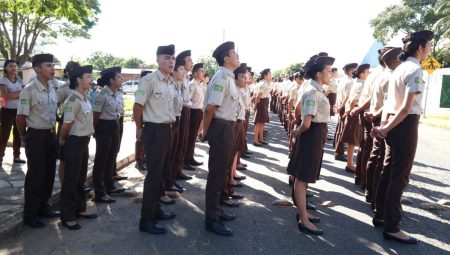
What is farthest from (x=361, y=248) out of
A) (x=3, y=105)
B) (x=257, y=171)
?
(x=3, y=105)

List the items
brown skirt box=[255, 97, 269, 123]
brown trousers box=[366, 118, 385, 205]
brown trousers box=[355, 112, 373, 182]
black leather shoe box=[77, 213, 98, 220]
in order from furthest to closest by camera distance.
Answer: brown skirt box=[255, 97, 269, 123], brown trousers box=[355, 112, 373, 182], brown trousers box=[366, 118, 385, 205], black leather shoe box=[77, 213, 98, 220]

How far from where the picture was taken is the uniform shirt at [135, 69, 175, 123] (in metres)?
4.04

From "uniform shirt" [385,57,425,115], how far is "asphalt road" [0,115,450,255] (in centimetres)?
145

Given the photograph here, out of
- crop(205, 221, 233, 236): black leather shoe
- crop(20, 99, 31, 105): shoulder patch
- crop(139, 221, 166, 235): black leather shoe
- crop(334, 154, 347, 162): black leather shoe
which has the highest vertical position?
crop(20, 99, 31, 105): shoulder patch

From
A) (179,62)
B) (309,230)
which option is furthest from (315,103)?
(179,62)

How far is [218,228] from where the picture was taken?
4.01 meters

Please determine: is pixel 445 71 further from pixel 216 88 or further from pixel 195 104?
pixel 216 88

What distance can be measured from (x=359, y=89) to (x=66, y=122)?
494cm

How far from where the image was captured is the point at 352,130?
698 cm

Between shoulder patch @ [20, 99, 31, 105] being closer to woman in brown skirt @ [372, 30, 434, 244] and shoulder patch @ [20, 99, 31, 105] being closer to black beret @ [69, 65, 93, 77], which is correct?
black beret @ [69, 65, 93, 77]

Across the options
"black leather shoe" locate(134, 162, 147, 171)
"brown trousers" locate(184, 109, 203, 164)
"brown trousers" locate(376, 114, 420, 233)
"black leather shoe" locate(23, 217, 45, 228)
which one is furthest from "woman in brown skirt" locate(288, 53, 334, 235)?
"black leather shoe" locate(134, 162, 147, 171)

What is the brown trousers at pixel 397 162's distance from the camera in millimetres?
3787

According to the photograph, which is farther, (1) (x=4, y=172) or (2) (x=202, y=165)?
(2) (x=202, y=165)

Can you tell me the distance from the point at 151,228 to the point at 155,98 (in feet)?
4.71
